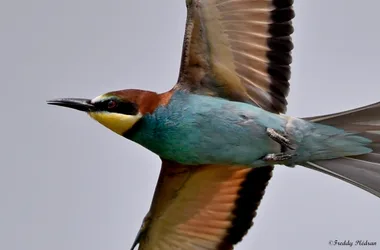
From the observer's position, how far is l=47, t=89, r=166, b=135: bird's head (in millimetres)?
5496

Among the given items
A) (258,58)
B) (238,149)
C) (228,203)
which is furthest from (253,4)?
(228,203)

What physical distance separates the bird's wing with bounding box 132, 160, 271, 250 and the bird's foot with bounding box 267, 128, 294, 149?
57 centimetres

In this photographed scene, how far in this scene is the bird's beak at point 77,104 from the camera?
219 inches

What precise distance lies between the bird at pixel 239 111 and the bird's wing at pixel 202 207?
348 millimetres

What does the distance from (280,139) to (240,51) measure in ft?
1.62

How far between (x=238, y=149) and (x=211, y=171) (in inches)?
25.8

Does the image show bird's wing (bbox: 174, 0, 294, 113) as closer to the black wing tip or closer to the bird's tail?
the bird's tail

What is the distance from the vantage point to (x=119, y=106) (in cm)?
553

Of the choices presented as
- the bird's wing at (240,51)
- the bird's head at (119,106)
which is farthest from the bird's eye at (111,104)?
the bird's wing at (240,51)

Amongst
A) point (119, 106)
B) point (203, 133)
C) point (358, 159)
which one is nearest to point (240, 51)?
point (203, 133)

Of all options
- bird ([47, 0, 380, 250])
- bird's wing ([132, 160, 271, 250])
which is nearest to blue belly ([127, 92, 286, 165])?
bird ([47, 0, 380, 250])

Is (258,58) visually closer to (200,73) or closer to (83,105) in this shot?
(200,73)

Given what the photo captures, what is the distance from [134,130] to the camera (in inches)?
217

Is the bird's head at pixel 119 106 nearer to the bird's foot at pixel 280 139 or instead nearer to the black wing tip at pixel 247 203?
the bird's foot at pixel 280 139
